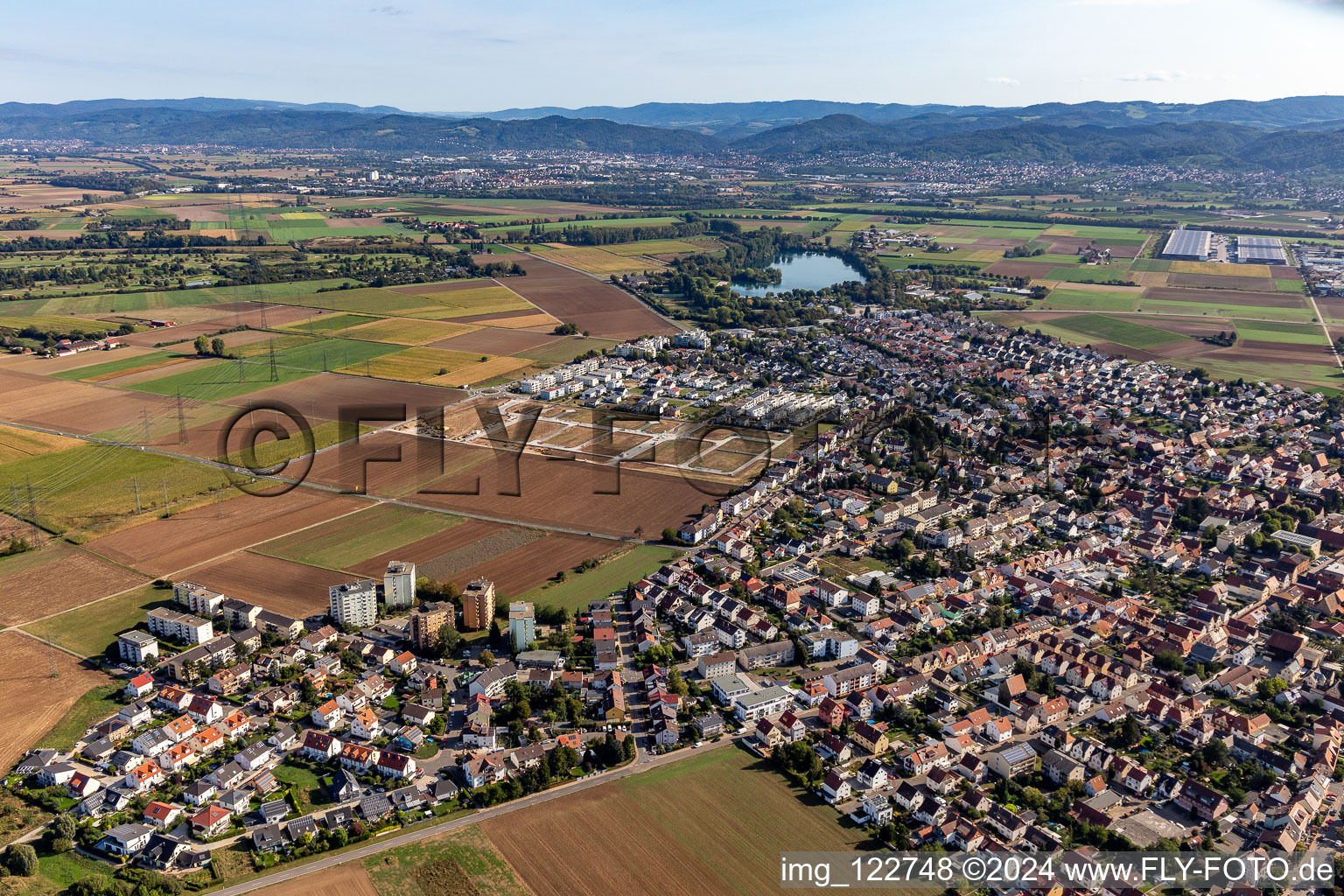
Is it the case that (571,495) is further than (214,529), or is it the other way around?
(571,495)

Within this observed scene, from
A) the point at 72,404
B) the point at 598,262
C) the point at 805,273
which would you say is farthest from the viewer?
the point at 805,273

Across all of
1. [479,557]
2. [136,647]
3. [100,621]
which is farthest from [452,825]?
[100,621]

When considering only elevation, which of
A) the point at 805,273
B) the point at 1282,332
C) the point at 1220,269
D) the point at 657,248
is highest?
the point at 657,248

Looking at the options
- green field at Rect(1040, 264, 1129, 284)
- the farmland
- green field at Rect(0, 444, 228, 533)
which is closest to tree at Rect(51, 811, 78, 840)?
the farmland

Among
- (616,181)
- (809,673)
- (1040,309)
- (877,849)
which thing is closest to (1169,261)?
(1040,309)

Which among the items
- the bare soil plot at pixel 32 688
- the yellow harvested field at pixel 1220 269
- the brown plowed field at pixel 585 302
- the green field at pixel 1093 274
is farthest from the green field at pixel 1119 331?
the bare soil plot at pixel 32 688

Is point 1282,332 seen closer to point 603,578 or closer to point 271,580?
point 603,578

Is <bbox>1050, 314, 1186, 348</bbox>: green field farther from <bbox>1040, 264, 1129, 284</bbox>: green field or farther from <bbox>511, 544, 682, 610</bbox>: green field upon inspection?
<bbox>511, 544, 682, 610</bbox>: green field
